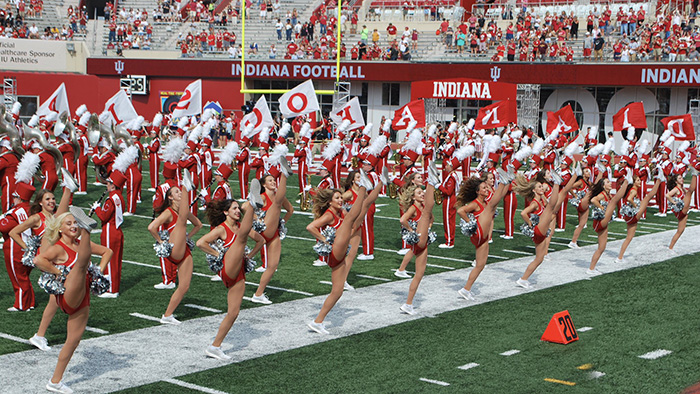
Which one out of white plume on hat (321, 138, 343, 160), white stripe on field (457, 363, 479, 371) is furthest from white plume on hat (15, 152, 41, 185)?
white stripe on field (457, 363, 479, 371)

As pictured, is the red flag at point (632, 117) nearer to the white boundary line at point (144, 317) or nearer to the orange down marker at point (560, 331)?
the orange down marker at point (560, 331)

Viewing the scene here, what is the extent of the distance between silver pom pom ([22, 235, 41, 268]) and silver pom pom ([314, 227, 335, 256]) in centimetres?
267

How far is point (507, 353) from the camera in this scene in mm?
8820

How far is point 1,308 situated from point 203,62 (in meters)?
29.0

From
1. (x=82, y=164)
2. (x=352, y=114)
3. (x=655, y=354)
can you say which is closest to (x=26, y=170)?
(x=655, y=354)

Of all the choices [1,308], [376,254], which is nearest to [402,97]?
[376,254]

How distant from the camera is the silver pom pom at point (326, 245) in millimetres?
9156

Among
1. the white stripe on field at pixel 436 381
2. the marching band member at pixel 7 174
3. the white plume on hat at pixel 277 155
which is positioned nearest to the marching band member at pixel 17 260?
the white plume on hat at pixel 277 155

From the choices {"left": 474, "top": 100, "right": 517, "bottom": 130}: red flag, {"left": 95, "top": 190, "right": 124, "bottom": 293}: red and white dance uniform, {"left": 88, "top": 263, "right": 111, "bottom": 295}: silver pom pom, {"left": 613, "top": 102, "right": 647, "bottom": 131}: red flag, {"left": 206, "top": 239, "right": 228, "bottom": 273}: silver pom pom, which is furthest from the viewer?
{"left": 474, "top": 100, "right": 517, "bottom": 130}: red flag

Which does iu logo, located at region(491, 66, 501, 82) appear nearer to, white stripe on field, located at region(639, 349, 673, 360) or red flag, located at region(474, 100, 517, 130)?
red flag, located at region(474, 100, 517, 130)

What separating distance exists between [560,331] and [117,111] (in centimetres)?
1241

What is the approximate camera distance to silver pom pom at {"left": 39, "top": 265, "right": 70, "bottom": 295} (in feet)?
23.7

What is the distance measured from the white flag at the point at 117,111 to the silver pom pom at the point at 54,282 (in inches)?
470

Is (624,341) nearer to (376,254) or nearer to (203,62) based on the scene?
(376,254)
